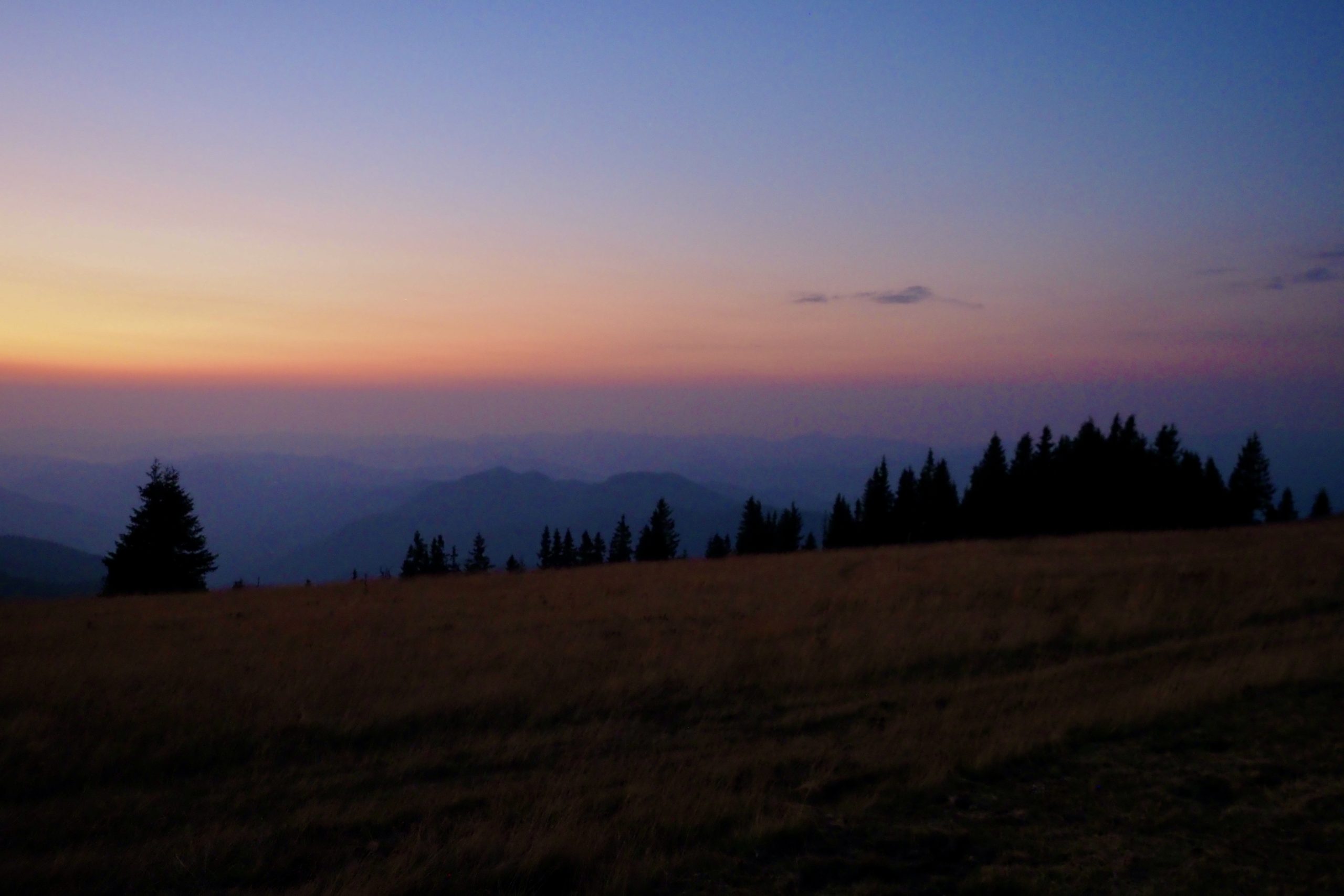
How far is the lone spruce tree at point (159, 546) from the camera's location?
1244 inches

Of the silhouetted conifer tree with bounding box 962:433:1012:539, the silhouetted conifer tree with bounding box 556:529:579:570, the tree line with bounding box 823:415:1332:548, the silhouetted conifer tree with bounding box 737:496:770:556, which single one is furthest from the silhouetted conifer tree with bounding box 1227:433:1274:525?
the silhouetted conifer tree with bounding box 556:529:579:570

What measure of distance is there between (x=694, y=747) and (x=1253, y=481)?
77.7 meters

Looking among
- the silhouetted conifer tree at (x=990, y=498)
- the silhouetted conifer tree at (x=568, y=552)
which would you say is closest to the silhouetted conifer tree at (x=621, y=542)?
the silhouetted conifer tree at (x=568, y=552)

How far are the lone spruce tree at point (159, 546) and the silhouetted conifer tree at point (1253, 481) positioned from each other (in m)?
71.1

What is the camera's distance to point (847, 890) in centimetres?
489

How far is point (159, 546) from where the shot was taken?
32.1 m

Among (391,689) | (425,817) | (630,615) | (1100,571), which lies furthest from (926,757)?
(1100,571)

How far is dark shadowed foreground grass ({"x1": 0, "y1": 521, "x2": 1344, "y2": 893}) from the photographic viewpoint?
17.1 feet

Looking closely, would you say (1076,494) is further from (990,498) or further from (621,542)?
(621,542)

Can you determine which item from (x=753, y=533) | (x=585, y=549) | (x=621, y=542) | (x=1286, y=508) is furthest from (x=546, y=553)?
(x=1286, y=508)

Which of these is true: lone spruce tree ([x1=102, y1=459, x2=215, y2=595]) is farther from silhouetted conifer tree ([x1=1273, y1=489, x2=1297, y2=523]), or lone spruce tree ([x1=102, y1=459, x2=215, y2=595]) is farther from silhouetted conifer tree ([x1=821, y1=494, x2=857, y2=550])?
silhouetted conifer tree ([x1=1273, y1=489, x2=1297, y2=523])

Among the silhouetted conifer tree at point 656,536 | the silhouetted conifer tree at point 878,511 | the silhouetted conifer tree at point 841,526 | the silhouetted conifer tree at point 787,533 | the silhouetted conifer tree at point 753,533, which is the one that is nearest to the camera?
the silhouetted conifer tree at point 878,511

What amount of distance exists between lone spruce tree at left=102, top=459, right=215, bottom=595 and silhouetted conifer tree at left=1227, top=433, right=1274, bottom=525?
71.1 m

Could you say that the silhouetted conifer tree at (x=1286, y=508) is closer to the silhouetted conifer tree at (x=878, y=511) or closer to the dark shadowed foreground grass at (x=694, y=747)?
the silhouetted conifer tree at (x=878, y=511)
